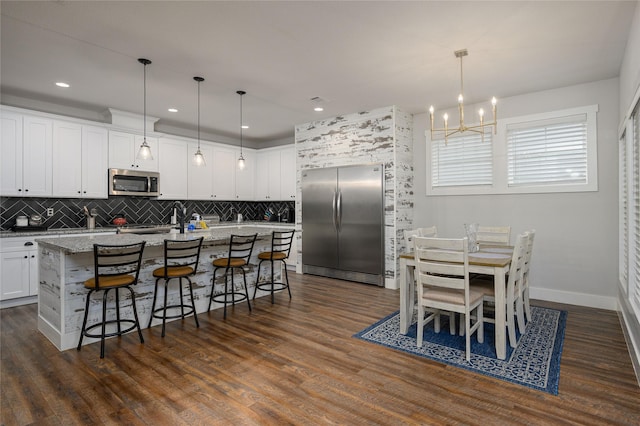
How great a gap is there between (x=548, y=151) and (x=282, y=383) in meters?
4.37

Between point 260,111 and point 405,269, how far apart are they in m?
3.58

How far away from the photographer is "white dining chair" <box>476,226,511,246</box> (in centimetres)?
425

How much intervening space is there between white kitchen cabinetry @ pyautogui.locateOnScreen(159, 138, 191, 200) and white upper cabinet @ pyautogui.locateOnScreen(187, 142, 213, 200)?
3.4 inches

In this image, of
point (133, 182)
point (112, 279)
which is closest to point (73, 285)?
point (112, 279)

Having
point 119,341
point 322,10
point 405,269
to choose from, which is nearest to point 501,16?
point 322,10

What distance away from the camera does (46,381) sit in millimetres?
2461

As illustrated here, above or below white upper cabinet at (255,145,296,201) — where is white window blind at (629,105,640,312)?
below

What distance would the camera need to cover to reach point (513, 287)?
10.1ft

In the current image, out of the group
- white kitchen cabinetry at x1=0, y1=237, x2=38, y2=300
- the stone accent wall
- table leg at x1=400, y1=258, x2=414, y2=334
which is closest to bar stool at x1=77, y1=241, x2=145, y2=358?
white kitchen cabinetry at x1=0, y1=237, x2=38, y2=300

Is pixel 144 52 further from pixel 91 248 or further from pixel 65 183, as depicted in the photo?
pixel 65 183

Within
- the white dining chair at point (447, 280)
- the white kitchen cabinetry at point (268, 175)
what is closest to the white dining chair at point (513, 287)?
the white dining chair at point (447, 280)

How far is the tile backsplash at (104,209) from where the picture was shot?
480cm

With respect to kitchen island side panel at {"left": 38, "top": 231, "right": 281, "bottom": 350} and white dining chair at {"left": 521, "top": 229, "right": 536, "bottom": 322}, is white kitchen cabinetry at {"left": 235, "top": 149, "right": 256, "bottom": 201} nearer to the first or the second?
kitchen island side panel at {"left": 38, "top": 231, "right": 281, "bottom": 350}

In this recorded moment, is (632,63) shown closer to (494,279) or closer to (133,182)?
(494,279)
